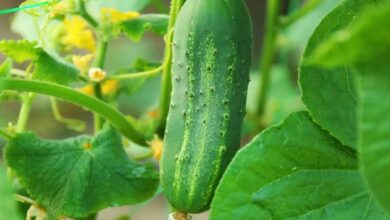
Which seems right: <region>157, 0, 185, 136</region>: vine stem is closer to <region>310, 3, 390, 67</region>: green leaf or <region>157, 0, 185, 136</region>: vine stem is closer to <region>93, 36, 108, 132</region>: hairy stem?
<region>93, 36, 108, 132</region>: hairy stem

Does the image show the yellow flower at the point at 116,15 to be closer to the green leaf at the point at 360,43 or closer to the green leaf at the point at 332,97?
the green leaf at the point at 332,97

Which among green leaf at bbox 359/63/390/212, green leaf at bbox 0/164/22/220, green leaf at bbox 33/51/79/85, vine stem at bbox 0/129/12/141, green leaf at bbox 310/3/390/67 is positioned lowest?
vine stem at bbox 0/129/12/141

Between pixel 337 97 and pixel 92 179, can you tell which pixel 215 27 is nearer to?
pixel 337 97

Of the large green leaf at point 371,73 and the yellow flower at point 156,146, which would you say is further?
the yellow flower at point 156,146

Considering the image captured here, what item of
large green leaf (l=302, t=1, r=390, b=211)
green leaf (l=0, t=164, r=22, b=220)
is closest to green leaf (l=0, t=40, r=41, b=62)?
green leaf (l=0, t=164, r=22, b=220)

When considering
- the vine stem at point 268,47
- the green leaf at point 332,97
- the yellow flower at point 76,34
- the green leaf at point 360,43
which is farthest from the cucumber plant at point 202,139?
the vine stem at point 268,47
